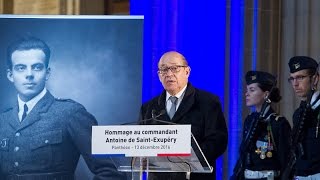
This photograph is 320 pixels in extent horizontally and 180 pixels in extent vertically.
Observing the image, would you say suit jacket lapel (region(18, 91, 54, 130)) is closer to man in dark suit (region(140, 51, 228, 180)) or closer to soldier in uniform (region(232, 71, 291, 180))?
man in dark suit (region(140, 51, 228, 180))

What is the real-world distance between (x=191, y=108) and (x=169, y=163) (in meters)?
0.90

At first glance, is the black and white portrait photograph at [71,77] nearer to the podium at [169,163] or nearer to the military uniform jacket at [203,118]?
the military uniform jacket at [203,118]

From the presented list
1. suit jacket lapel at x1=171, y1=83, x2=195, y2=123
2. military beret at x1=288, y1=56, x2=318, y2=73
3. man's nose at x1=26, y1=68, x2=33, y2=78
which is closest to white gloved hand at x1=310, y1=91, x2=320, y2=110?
military beret at x1=288, y1=56, x2=318, y2=73

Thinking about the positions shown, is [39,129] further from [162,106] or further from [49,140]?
[162,106]

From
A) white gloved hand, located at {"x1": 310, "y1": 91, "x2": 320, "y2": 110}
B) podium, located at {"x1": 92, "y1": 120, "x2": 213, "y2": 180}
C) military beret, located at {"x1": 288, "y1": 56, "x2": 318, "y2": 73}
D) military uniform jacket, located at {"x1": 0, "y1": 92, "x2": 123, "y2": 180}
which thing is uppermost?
military beret, located at {"x1": 288, "y1": 56, "x2": 318, "y2": 73}

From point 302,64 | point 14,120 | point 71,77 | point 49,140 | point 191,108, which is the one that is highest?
point 302,64

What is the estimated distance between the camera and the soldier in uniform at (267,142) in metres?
5.73

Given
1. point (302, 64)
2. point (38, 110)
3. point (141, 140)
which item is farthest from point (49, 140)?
point (302, 64)

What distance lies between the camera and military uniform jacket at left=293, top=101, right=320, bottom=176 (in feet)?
17.4

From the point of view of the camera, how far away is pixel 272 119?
228 inches

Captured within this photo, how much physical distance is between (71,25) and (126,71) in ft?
1.81

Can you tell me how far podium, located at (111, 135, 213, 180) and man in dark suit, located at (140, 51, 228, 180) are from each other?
2.26 ft

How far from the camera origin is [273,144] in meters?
5.76

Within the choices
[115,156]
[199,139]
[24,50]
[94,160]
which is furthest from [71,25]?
[115,156]
